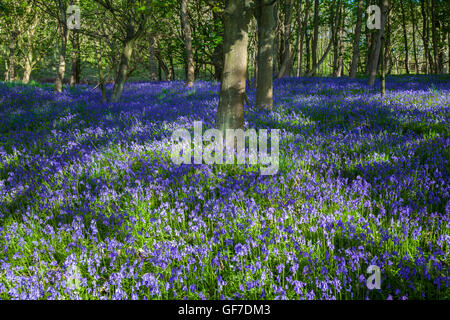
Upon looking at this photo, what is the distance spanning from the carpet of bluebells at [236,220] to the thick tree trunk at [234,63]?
0.94 meters

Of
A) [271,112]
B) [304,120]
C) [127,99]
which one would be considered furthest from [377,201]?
[127,99]

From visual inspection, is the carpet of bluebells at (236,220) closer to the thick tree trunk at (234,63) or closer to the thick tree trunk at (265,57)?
the thick tree trunk at (234,63)

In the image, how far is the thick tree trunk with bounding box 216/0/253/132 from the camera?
420 cm

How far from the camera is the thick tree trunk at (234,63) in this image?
4.20 metres

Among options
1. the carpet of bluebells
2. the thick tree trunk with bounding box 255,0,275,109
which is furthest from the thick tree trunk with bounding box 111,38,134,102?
the carpet of bluebells

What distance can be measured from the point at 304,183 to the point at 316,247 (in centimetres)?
98

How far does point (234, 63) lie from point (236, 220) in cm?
265

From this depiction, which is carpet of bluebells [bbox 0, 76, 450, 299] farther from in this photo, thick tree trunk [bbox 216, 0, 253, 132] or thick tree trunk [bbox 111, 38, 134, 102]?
thick tree trunk [bbox 111, 38, 134, 102]

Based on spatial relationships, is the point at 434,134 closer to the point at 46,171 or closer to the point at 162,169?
the point at 162,169

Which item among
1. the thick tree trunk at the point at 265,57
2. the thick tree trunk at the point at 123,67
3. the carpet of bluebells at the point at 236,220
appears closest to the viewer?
the carpet of bluebells at the point at 236,220

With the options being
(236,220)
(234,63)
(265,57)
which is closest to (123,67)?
(265,57)

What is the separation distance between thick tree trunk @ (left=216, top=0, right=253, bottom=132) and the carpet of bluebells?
0.94 m

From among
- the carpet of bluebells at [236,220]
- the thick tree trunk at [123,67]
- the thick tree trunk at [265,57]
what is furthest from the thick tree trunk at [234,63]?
the thick tree trunk at [123,67]

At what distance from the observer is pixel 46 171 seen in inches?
165
